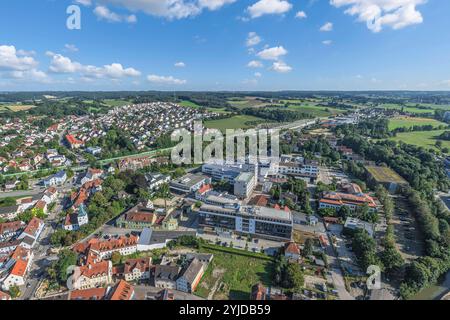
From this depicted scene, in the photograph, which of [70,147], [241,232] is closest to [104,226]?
[241,232]

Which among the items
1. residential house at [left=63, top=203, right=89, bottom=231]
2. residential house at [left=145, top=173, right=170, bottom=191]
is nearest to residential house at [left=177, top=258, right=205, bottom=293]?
residential house at [left=63, top=203, right=89, bottom=231]

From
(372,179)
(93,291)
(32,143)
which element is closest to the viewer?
(93,291)

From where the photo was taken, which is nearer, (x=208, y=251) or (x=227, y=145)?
(x=208, y=251)

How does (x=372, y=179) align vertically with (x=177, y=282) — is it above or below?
above

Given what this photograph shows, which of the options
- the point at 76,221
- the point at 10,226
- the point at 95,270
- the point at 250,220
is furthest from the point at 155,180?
the point at 95,270

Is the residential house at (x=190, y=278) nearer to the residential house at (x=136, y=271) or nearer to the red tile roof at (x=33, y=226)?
the residential house at (x=136, y=271)

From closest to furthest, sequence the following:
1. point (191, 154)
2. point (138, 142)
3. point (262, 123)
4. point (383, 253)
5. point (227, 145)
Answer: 1. point (383, 253)
2. point (191, 154)
3. point (227, 145)
4. point (138, 142)
5. point (262, 123)

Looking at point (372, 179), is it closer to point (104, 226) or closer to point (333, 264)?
point (333, 264)

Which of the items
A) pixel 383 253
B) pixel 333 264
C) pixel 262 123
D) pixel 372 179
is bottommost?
pixel 333 264
